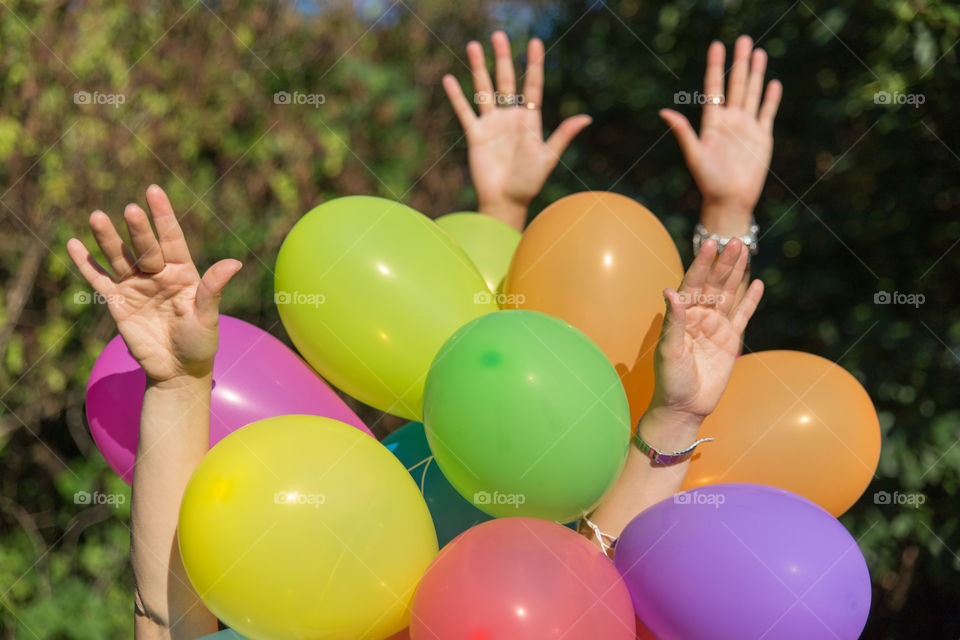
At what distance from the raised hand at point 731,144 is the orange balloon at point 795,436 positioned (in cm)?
46

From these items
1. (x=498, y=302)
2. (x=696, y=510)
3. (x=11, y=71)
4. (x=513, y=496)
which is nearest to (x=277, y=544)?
(x=513, y=496)

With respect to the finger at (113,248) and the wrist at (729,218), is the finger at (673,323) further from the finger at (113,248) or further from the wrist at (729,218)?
the finger at (113,248)

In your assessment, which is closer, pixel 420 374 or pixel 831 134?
pixel 420 374

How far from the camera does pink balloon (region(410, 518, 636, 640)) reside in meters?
1.17

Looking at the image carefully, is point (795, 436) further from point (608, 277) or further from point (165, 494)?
point (165, 494)

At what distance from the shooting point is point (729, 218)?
6.23 feet

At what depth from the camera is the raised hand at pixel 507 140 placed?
223 cm

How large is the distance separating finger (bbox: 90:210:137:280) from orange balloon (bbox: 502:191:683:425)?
2.64 ft

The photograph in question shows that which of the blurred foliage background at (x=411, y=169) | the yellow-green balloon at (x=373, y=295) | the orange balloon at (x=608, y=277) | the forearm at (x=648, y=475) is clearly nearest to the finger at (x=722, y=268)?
the orange balloon at (x=608, y=277)

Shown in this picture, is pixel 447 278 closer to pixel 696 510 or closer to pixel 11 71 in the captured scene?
pixel 696 510

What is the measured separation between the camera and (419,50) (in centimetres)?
485

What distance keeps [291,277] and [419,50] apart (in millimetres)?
3648

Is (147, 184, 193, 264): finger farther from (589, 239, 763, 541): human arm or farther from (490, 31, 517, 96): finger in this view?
(490, 31, 517, 96): finger

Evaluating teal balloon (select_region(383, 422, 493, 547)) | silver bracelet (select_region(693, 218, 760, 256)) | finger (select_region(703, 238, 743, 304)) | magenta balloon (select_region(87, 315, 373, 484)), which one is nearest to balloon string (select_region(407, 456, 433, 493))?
teal balloon (select_region(383, 422, 493, 547))
